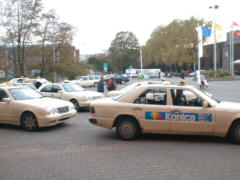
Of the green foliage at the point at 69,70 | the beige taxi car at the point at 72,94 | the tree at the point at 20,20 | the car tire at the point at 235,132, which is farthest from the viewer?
the green foliage at the point at 69,70

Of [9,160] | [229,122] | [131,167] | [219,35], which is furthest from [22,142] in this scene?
[219,35]

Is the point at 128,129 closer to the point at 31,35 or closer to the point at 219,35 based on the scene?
the point at 219,35

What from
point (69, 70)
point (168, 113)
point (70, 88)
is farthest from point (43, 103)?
point (69, 70)

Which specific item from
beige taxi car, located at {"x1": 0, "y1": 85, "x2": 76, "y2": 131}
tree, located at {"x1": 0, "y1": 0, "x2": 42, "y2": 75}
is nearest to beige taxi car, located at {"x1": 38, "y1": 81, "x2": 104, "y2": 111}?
beige taxi car, located at {"x1": 0, "y1": 85, "x2": 76, "y2": 131}

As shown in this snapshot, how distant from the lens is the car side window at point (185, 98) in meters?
6.51

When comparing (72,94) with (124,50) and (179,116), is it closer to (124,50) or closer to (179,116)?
(179,116)

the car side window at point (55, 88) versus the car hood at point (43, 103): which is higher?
the car side window at point (55, 88)

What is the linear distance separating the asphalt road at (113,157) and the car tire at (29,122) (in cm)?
43

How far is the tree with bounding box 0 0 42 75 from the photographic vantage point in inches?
1313

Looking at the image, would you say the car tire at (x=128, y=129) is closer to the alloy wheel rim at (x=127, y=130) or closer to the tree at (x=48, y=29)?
the alloy wheel rim at (x=127, y=130)

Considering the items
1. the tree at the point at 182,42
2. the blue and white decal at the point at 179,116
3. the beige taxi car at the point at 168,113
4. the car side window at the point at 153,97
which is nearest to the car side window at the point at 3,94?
the beige taxi car at the point at 168,113

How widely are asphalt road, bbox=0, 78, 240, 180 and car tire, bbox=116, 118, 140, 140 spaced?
195mm

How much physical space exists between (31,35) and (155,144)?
33.5m

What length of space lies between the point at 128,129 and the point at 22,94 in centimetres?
448
